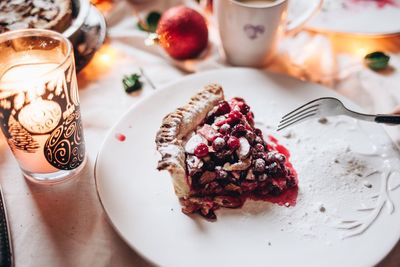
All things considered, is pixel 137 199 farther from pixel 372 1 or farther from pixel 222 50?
pixel 372 1

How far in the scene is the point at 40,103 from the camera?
46.0 inches

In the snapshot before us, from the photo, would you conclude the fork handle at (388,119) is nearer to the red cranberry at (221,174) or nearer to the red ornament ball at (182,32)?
the red cranberry at (221,174)

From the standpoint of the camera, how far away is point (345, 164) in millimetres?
1348

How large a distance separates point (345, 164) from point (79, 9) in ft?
3.49

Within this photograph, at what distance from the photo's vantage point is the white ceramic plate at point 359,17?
180 centimetres

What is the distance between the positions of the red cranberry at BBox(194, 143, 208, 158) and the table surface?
312 mm

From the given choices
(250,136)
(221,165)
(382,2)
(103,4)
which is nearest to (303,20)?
(382,2)

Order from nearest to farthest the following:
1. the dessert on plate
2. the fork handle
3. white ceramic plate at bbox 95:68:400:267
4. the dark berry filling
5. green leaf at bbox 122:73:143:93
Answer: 1. white ceramic plate at bbox 95:68:400:267
2. the dark berry filling
3. the fork handle
4. the dessert on plate
5. green leaf at bbox 122:73:143:93

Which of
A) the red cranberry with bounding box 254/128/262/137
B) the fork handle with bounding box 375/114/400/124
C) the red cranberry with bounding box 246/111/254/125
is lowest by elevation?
the red cranberry with bounding box 254/128/262/137

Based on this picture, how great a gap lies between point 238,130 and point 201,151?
5.4 inches

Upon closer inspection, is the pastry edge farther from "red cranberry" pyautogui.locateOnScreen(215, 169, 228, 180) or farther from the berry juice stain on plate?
the berry juice stain on plate

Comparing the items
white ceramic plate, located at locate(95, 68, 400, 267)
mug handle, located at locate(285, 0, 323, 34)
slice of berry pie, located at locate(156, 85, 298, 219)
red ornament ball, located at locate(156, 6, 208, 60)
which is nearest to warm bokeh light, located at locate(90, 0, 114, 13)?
red ornament ball, located at locate(156, 6, 208, 60)

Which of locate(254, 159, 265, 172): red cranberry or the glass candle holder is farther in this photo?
locate(254, 159, 265, 172): red cranberry

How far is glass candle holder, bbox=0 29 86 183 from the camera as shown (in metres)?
1.14
